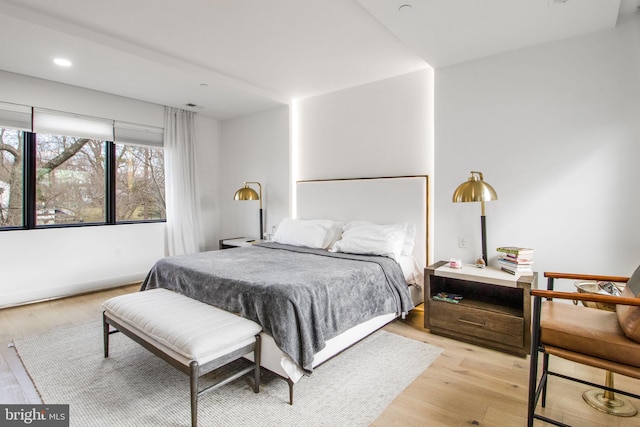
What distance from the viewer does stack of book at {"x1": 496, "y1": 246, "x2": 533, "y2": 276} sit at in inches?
102

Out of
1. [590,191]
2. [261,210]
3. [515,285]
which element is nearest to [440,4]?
[590,191]

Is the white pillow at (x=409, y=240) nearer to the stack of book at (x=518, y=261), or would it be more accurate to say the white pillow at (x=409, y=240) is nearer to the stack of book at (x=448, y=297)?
the stack of book at (x=448, y=297)

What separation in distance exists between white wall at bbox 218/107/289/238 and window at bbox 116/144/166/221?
0.98 meters

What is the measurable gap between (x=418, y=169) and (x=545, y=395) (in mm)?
2232

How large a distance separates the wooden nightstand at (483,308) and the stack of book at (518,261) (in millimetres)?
53

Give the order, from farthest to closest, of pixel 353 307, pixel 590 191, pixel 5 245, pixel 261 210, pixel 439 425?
pixel 261 210
pixel 5 245
pixel 590 191
pixel 353 307
pixel 439 425

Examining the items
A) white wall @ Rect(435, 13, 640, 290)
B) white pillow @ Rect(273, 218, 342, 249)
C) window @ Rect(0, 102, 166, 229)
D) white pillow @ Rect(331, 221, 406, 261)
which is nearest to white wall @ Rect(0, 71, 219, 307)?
window @ Rect(0, 102, 166, 229)

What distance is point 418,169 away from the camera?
3.54 m

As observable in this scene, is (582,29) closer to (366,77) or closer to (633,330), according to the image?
(366,77)

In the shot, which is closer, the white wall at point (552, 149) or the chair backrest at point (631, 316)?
the chair backrest at point (631, 316)

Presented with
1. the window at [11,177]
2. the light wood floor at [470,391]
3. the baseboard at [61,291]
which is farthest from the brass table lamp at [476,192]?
the window at [11,177]

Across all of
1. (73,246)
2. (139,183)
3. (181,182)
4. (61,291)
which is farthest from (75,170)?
(61,291)

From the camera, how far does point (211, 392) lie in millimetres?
2047

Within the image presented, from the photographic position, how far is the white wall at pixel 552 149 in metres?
2.46
